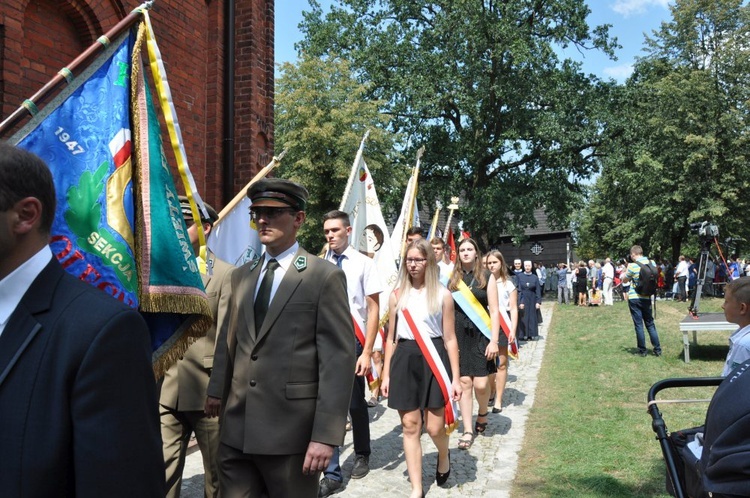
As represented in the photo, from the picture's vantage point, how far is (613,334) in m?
16.5

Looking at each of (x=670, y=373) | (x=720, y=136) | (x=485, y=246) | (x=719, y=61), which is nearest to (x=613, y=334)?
(x=670, y=373)

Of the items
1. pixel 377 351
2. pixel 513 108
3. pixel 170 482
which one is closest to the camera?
pixel 170 482

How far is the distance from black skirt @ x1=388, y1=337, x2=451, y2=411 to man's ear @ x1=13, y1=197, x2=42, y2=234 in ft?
12.8

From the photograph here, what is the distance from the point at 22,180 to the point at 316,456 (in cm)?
198

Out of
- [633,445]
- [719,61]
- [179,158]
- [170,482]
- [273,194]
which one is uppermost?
[719,61]

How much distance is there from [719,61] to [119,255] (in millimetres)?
38779

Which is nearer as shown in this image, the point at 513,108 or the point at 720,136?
the point at 513,108

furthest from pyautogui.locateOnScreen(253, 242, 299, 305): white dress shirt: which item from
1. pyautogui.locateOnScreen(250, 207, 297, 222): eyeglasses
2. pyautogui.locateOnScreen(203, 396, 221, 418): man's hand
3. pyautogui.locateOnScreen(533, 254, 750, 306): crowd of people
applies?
pyautogui.locateOnScreen(533, 254, 750, 306): crowd of people

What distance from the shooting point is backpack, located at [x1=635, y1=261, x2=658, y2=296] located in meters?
12.0

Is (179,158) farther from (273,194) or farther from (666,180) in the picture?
(666,180)

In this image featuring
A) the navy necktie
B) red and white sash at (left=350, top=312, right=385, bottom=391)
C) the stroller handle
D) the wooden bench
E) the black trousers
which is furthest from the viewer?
the black trousers

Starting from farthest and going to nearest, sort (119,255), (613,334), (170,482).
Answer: (613,334) < (170,482) < (119,255)

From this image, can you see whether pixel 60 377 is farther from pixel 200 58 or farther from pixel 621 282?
pixel 621 282

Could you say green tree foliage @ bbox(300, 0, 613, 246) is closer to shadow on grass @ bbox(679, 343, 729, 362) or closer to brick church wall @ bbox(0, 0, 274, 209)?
shadow on grass @ bbox(679, 343, 729, 362)
